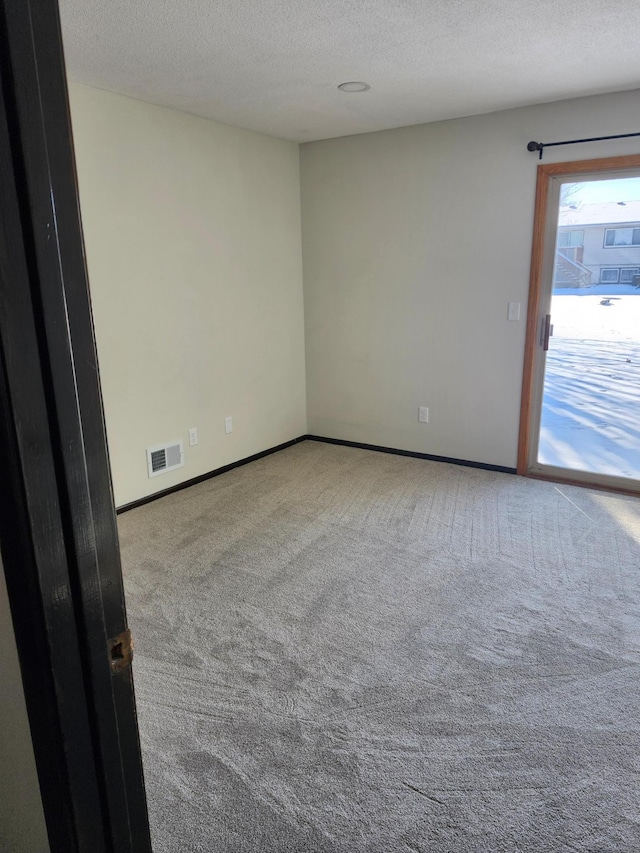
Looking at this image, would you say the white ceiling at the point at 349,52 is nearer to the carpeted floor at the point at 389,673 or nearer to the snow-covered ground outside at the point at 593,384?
the snow-covered ground outside at the point at 593,384

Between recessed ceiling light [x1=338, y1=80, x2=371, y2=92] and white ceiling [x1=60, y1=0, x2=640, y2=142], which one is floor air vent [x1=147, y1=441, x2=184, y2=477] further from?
recessed ceiling light [x1=338, y1=80, x2=371, y2=92]

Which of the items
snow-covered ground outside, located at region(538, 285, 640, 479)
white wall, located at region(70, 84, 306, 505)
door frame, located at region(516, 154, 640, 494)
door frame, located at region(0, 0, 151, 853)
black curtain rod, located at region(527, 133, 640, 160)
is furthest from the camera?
snow-covered ground outside, located at region(538, 285, 640, 479)

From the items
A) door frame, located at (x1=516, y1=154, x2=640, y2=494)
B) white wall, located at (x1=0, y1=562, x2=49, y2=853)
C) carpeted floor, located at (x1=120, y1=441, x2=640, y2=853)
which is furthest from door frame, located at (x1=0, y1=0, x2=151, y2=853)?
door frame, located at (x1=516, y1=154, x2=640, y2=494)

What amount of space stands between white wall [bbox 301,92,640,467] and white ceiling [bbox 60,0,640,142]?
0.31 meters

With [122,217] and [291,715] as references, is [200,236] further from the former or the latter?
[291,715]

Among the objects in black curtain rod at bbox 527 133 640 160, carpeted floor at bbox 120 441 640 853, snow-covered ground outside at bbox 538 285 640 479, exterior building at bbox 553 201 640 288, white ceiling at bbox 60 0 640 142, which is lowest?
carpeted floor at bbox 120 441 640 853

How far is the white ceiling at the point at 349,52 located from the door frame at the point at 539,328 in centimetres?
43

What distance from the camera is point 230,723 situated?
1989mm

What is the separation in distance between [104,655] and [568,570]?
2.76 metres

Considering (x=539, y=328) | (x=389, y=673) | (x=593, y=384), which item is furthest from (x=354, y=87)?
(x=389, y=673)

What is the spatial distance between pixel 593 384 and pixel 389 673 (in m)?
2.78

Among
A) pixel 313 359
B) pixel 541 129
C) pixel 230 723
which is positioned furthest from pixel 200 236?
pixel 230 723

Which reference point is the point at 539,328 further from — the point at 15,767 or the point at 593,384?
the point at 15,767

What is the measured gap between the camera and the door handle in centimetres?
401
